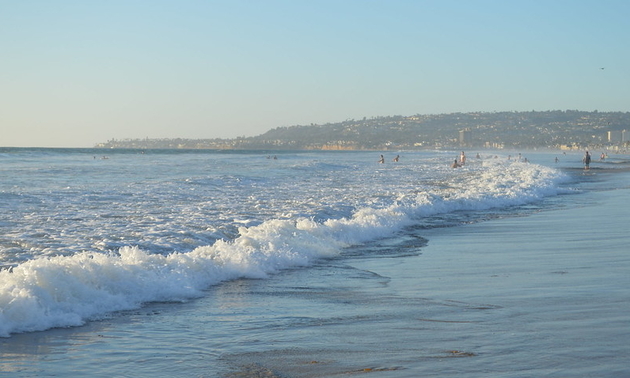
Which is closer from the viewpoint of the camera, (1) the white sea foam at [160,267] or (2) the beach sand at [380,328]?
(2) the beach sand at [380,328]

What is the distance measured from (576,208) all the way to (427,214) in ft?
15.4

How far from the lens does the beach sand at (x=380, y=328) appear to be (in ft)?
19.5

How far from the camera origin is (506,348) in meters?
6.35

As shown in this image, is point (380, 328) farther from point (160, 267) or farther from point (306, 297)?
point (160, 267)

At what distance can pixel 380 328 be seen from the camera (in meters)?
7.29

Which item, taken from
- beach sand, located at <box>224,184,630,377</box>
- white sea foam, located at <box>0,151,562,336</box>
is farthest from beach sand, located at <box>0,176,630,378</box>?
white sea foam, located at <box>0,151,562,336</box>

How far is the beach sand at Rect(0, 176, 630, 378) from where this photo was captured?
5957 mm

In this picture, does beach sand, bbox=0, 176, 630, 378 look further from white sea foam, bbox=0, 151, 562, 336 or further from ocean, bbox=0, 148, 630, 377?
white sea foam, bbox=0, 151, 562, 336

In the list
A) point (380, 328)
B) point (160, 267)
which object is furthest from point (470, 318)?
point (160, 267)

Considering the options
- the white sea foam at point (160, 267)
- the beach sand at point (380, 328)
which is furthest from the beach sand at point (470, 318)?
the white sea foam at point (160, 267)

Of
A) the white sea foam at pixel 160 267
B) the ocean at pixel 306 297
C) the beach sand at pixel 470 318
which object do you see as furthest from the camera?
the white sea foam at pixel 160 267

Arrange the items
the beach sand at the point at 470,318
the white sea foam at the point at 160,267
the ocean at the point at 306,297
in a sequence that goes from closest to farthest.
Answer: the beach sand at the point at 470,318 < the ocean at the point at 306,297 < the white sea foam at the point at 160,267

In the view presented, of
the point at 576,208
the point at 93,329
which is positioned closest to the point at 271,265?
the point at 93,329

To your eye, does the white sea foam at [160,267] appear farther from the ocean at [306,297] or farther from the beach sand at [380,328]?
the beach sand at [380,328]
